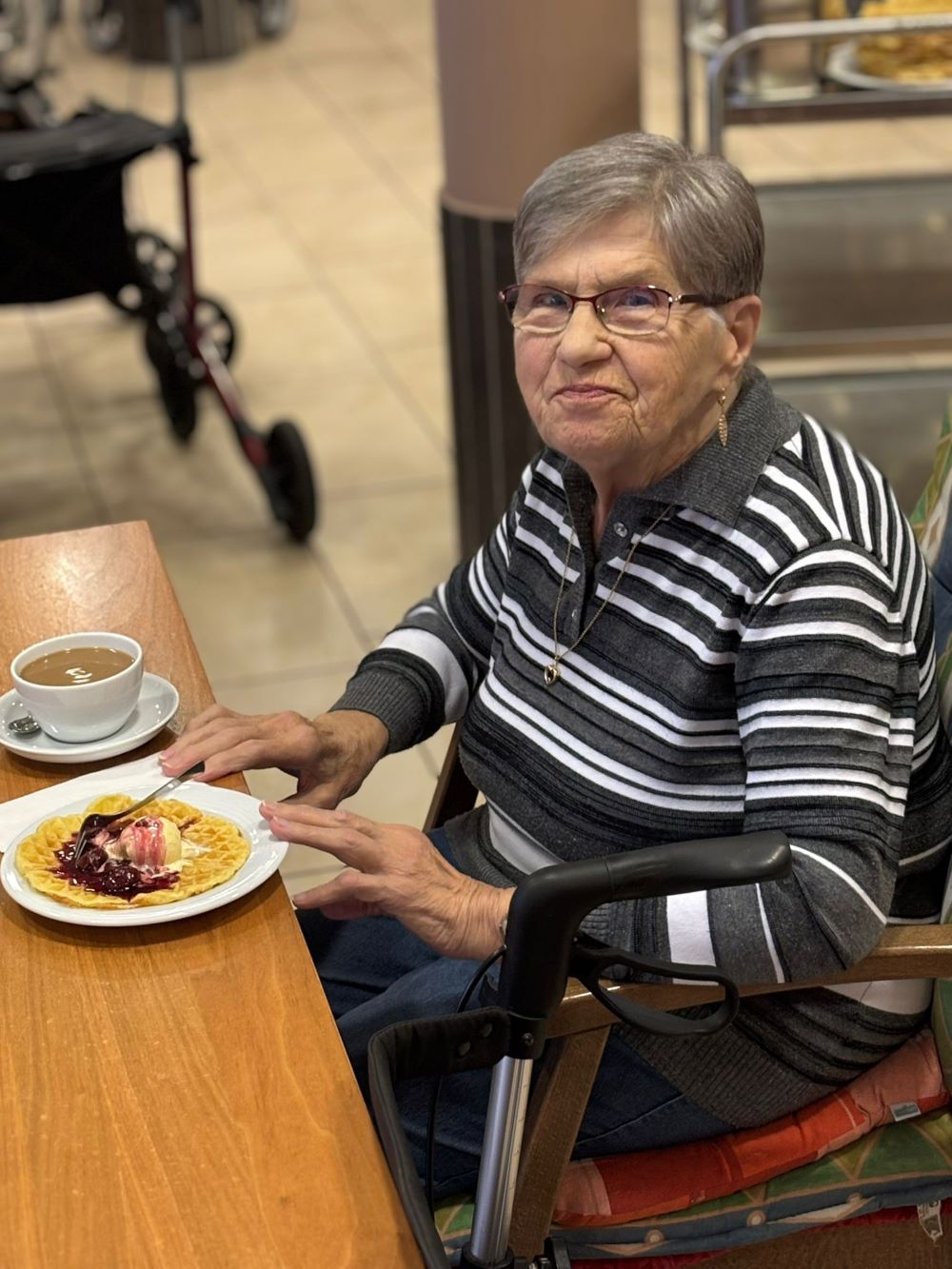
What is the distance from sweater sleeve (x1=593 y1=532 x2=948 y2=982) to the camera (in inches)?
50.0

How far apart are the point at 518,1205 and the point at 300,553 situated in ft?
8.10

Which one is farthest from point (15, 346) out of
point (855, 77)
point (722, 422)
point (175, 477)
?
point (722, 422)

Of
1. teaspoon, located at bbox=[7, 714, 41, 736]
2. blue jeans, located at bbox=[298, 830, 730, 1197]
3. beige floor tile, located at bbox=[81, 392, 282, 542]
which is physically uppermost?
teaspoon, located at bbox=[7, 714, 41, 736]

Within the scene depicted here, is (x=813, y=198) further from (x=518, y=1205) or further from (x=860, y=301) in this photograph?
(x=518, y=1205)

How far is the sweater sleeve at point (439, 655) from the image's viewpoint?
5.45 feet

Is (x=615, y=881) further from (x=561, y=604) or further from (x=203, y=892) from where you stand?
(x=561, y=604)

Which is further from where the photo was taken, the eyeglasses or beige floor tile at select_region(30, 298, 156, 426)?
beige floor tile at select_region(30, 298, 156, 426)

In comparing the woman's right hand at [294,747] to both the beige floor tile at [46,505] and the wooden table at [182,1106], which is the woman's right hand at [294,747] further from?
the beige floor tile at [46,505]

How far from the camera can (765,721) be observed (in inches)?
51.5

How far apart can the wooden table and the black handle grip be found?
6.0 inches

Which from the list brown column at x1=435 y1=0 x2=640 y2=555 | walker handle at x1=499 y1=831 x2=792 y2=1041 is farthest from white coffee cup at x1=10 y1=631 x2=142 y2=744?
brown column at x1=435 y1=0 x2=640 y2=555

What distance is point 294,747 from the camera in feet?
4.95

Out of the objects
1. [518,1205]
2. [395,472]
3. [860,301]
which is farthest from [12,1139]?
[395,472]

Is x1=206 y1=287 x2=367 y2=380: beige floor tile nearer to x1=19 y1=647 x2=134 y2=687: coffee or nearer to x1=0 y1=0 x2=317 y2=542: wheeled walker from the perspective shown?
x1=0 y1=0 x2=317 y2=542: wheeled walker
